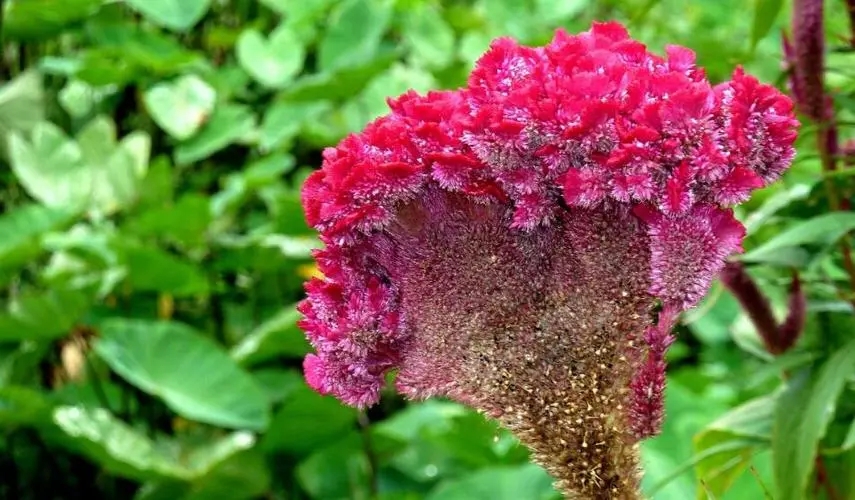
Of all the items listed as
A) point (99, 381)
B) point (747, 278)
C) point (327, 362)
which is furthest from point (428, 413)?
point (327, 362)

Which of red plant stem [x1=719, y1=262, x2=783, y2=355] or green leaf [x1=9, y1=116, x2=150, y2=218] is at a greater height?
red plant stem [x1=719, y1=262, x2=783, y2=355]

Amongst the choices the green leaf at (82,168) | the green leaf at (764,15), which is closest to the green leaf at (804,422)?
the green leaf at (764,15)

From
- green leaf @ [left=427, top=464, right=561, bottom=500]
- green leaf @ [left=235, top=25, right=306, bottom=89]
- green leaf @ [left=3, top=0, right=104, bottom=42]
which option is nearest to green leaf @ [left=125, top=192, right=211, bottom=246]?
green leaf @ [left=235, top=25, right=306, bottom=89]

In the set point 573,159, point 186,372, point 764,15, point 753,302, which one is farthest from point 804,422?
point 186,372

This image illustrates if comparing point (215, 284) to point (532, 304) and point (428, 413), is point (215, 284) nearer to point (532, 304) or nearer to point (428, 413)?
point (428, 413)

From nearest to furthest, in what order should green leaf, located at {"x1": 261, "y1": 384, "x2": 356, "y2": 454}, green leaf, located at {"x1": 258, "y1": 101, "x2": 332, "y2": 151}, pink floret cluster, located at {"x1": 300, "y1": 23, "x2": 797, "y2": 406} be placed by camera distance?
pink floret cluster, located at {"x1": 300, "y1": 23, "x2": 797, "y2": 406} → green leaf, located at {"x1": 261, "y1": 384, "x2": 356, "y2": 454} → green leaf, located at {"x1": 258, "y1": 101, "x2": 332, "y2": 151}

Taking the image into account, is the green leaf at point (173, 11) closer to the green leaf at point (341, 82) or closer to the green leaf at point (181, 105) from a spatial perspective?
the green leaf at point (181, 105)

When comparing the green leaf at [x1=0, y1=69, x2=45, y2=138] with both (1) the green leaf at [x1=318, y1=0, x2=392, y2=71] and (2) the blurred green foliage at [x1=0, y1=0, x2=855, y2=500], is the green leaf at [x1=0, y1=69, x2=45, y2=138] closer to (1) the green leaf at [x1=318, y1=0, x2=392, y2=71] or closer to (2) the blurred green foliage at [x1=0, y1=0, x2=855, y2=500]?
(2) the blurred green foliage at [x1=0, y1=0, x2=855, y2=500]
